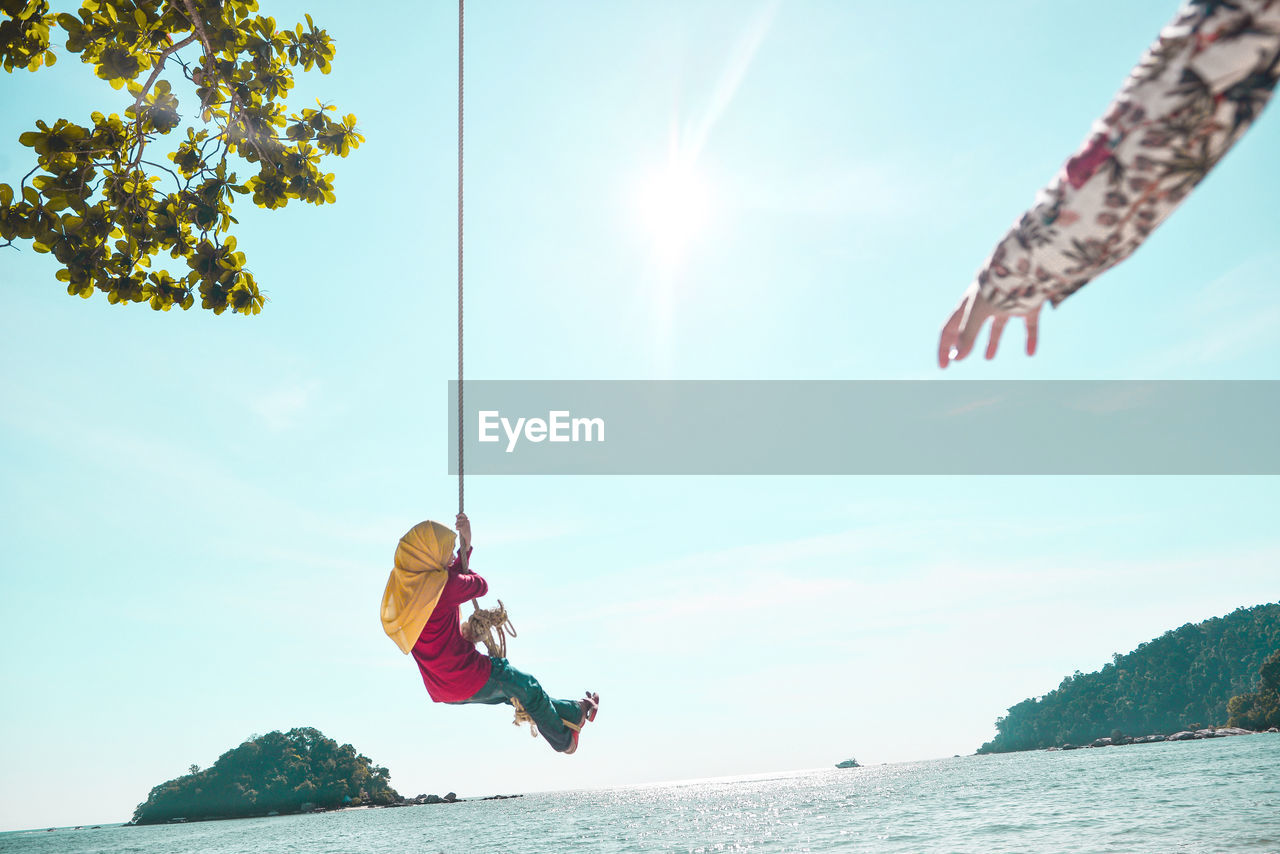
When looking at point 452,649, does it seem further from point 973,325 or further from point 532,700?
point 973,325

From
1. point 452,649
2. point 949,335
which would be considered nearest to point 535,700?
point 452,649

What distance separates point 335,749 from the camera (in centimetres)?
18800

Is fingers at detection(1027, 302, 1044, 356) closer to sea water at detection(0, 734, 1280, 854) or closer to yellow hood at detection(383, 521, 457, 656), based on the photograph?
yellow hood at detection(383, 521, 457, 656)

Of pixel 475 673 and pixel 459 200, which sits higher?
pixel 459 200

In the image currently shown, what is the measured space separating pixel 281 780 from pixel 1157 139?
20932 cm

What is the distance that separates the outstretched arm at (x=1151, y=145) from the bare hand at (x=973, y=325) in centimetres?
11

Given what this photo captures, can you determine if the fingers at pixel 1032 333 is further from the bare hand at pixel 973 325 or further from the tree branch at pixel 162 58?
the tree branch at pixel 162 58

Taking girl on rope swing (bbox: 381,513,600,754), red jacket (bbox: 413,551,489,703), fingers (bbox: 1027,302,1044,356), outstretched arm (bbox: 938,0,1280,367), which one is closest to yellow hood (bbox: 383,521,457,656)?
girl on rope swing (bbox: 381,513,600,754)

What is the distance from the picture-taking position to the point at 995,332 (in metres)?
2.15

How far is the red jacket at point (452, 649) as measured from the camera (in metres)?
5.56

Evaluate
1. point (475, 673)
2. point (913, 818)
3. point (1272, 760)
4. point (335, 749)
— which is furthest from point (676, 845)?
point (335, 749)

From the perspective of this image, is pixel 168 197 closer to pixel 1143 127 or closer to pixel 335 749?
pixel 1143 127

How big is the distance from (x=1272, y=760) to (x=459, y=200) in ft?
298

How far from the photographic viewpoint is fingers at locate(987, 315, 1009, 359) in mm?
2096
